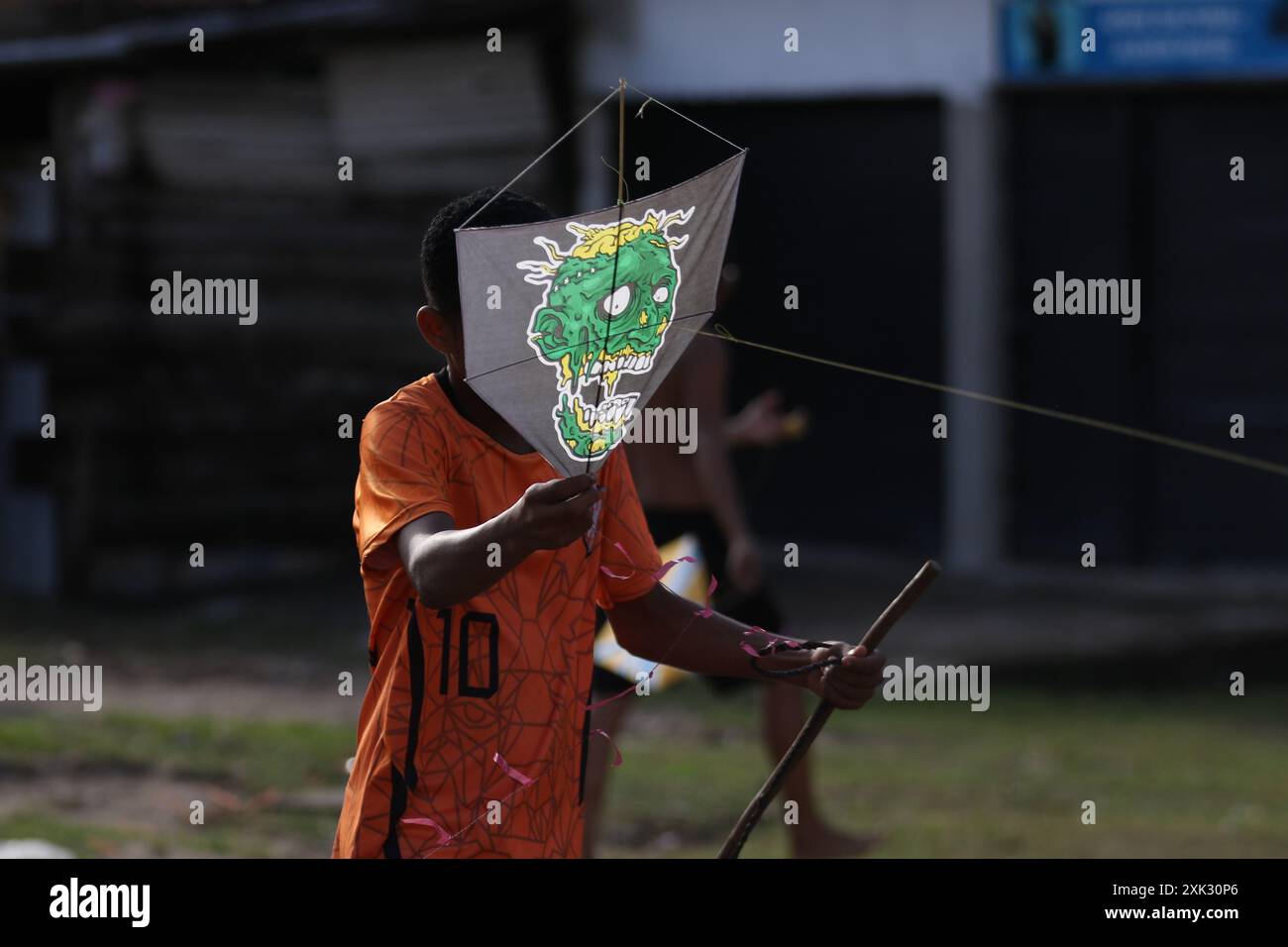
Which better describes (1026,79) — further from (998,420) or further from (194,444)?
(194,444)

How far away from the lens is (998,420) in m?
12.5

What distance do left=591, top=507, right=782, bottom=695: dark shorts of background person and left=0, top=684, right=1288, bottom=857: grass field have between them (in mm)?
795

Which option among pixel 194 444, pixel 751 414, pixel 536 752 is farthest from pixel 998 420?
pixel 536 752

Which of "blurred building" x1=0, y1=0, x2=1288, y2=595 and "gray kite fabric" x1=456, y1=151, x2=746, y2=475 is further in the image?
"blurred building" x1=0, y1=0, x2=1288, y2=595

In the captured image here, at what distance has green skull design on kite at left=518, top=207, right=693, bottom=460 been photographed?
297cm

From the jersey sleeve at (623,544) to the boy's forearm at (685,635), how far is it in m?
0.04

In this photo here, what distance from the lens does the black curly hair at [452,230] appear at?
10.2ft

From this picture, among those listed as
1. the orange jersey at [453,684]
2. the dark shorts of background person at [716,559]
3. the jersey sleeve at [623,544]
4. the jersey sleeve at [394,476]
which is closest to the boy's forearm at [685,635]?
the jersey sleeve at [623,544]

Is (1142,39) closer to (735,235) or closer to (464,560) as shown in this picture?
(735,235)

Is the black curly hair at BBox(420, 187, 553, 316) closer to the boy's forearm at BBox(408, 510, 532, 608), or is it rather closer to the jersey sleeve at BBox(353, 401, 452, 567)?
the jersey sleeve at BBox(353, 401, 452, 567)

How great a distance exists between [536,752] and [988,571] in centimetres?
965

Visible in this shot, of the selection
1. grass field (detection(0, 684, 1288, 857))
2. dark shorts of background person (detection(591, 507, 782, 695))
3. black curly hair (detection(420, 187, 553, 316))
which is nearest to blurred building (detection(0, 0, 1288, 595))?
grass field (detection(0, 684, 1288, 857))

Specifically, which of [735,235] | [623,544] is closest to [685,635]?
[623,544]

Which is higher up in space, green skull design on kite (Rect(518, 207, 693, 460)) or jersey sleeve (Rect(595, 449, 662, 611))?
green skull design on kite (Rect(518, 207, 693, 460))
